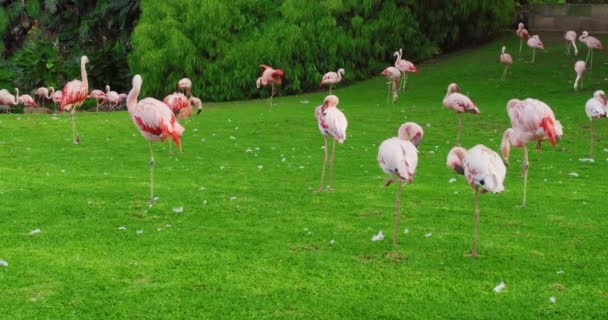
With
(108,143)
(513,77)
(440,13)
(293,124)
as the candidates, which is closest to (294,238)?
(108,143)

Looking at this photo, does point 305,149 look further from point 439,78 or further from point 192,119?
point 439,78

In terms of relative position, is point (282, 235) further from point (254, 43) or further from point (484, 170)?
point (254, 43)

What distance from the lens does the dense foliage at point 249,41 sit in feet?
64.8

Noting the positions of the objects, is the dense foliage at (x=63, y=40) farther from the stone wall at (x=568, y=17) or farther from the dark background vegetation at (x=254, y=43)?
the stone wall at (x=568, y=17)

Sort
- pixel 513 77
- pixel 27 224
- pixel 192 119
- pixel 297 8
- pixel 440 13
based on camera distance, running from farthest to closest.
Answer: pixel 440 13 → pixel 297 8 → pixel 513 77 → pixel 192 119 → pixel 27 224

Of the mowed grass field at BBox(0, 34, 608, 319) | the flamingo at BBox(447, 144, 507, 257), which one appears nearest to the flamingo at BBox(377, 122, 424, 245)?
the flamingo at BBox(447, 144, 507, 257)

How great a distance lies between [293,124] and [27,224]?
7.44 meters

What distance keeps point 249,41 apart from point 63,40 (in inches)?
320

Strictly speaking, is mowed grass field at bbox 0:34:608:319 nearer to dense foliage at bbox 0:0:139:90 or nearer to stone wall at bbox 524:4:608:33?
dense foliage at bbox 0:0:139:90

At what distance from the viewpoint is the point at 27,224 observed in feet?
20.8

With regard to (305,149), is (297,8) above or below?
above

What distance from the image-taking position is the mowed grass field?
184 inches

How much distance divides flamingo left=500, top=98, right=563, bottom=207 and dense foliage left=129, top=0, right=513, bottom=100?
12.7 m

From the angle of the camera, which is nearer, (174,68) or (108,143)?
(108,143)
